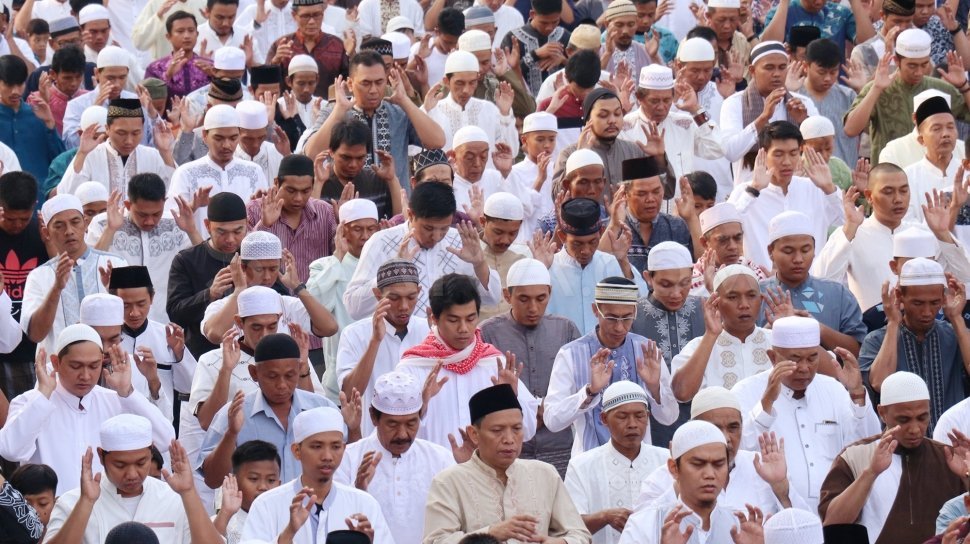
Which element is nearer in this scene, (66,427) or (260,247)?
(66,427)

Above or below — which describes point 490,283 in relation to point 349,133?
below

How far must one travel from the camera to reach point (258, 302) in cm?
1133

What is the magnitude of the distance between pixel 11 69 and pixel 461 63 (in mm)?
2926

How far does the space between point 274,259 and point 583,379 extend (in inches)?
73.5

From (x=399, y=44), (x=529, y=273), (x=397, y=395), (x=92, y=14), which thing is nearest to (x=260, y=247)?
(x=529, y=273)

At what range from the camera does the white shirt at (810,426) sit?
10898 millimetres

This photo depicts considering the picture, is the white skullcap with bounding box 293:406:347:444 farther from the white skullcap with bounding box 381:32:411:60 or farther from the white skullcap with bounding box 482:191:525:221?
the white skullcap with bounding box 381:32:411:60

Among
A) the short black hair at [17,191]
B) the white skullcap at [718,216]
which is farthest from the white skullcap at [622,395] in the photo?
the short black hair at [17,191]

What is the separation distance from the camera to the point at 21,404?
10.8 m

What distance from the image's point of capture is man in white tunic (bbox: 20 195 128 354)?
39.0 ft

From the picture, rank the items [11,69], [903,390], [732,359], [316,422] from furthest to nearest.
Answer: [11,69]
[732,359]
[903,390]
[316,422]

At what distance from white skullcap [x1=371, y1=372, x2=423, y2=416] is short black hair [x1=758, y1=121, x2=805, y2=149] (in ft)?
13.4

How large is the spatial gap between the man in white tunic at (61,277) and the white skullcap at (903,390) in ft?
13.7

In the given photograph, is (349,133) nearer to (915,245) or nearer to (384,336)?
(384,336)
